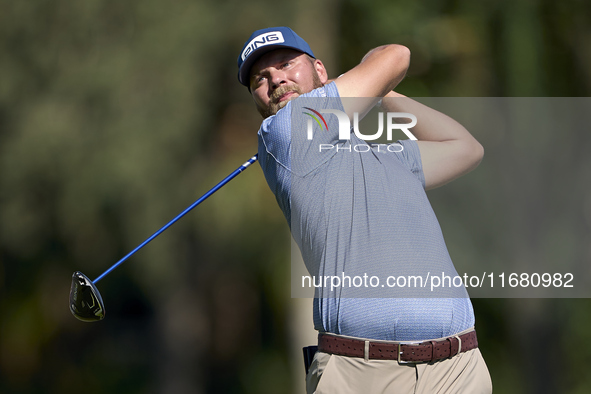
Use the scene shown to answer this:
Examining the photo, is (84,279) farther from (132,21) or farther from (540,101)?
(540,101)

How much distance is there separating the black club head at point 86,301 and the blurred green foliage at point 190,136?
4.33 metres

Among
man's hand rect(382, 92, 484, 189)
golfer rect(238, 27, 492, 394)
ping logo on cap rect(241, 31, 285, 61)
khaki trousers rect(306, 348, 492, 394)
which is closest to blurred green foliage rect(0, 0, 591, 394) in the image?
man's hand rect(382, 92, 484, 189)

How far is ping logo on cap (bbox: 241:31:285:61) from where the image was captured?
243 cm

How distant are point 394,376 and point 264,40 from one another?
3.75 feet

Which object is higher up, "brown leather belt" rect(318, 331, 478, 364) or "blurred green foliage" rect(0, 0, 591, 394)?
"blurred green foliage" rect(0, 0, 591, 394)

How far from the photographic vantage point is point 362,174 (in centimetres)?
209

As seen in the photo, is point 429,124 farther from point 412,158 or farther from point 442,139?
point 412,158

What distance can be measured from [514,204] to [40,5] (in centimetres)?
461

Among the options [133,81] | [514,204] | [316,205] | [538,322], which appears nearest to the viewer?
[316,205]

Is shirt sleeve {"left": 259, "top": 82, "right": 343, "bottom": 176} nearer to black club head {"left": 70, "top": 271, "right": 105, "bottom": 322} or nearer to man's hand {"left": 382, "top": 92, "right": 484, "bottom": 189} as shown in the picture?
man's hand {"left": 382, "top": 92, "right": 484, "bottom": 189}

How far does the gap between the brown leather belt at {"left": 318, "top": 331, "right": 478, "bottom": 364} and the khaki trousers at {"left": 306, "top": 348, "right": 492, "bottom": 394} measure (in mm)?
16

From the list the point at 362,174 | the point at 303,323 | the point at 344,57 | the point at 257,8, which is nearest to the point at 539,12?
the point at 344,57

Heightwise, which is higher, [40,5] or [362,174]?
[40,5]

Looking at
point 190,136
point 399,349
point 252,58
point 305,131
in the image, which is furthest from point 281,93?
point 190,136
